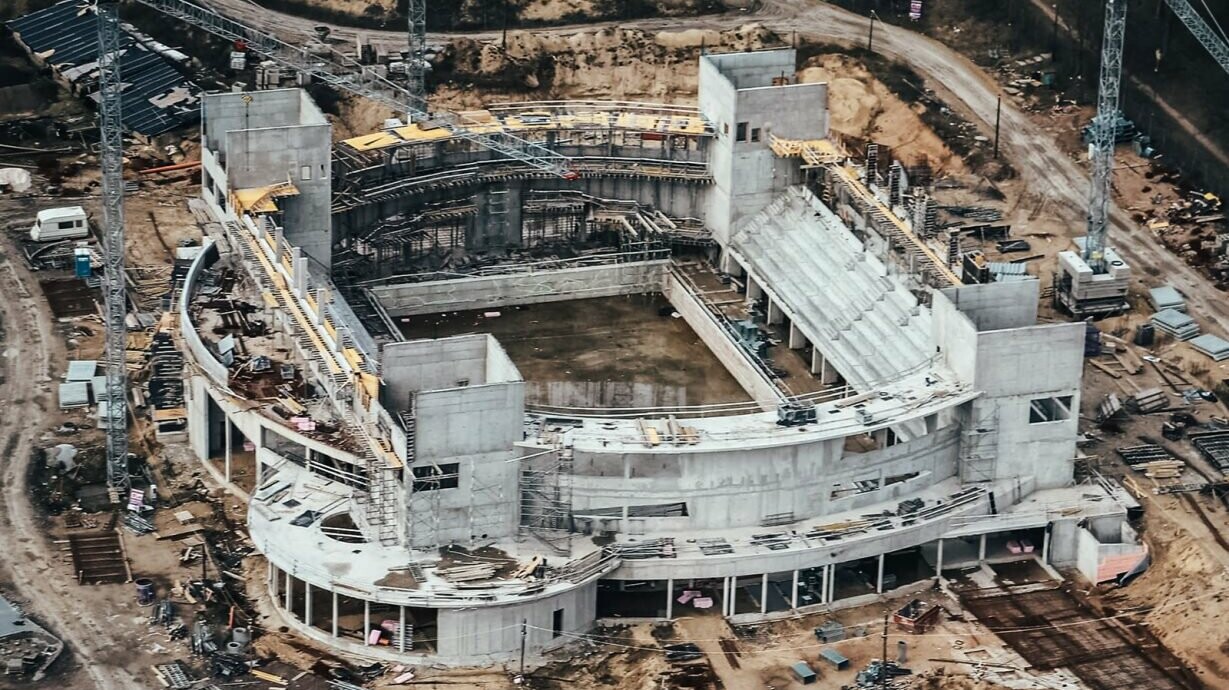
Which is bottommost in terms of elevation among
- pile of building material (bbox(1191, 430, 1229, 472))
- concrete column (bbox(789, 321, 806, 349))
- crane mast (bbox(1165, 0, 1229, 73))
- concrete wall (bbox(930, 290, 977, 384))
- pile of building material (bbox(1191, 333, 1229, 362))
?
pile of building material (bbox(1191, 430, 1229, 472))

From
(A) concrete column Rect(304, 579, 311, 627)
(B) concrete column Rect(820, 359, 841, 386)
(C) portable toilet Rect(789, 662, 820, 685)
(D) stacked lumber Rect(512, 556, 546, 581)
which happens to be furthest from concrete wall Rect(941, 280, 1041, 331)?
(A) concrete column Rect(304, 579, 311, 627)

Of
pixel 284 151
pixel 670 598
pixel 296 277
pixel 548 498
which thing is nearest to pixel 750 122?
pixel 284 151

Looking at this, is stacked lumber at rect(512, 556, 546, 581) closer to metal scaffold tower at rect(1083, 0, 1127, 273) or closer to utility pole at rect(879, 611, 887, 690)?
utility pole at rect(879, 611, 887, 690)

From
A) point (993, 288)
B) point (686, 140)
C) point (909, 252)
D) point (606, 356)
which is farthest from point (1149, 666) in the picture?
point (686, 140)

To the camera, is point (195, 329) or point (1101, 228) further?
point (1101, 228)

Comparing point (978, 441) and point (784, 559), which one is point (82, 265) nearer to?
point (784, 559)
